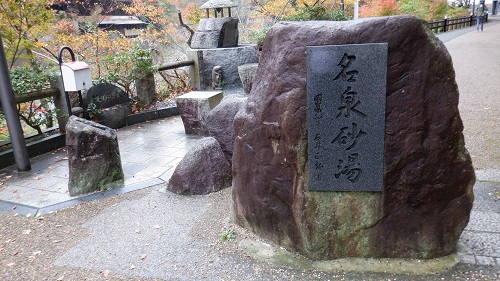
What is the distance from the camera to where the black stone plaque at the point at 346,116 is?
3.05 m

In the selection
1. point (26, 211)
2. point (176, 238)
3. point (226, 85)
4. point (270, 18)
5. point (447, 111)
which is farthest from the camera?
point (270, 18)

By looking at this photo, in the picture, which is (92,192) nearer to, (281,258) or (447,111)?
(281,258)

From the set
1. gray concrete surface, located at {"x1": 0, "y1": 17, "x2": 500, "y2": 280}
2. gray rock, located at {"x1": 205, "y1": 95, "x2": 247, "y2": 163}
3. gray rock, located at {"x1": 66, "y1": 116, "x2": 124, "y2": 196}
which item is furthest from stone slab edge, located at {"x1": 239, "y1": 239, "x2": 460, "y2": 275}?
gray rock, located at {"x1": 66, "y1": 116, "x2": 124, "y2": 196}

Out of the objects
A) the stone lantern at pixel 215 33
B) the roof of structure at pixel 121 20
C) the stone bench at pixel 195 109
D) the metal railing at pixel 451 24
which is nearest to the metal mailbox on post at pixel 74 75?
the stone bench at pixel 195 109

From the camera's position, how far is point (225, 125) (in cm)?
554

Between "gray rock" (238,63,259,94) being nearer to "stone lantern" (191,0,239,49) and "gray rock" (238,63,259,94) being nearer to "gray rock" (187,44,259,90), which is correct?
"gray rock" (187,44,259,90)

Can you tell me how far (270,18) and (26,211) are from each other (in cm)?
1529

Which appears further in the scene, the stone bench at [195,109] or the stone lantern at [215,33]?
the stone lantern at [215,33]

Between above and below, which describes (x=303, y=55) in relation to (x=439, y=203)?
above

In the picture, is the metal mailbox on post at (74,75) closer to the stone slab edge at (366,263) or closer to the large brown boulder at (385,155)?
the large brown boulder at (385,155)

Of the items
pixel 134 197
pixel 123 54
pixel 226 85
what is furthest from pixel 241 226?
pixel 226 85

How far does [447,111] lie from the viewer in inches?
120

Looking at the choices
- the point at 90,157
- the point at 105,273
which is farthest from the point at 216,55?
the point at 105,273

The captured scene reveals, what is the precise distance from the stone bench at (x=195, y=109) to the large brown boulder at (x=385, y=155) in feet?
13.4
